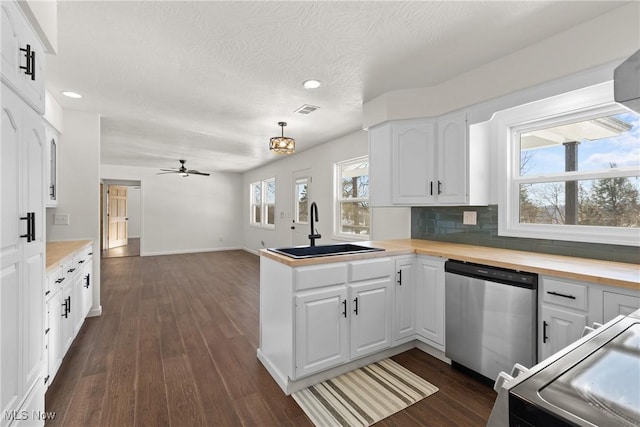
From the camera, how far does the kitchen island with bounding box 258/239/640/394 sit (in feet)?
5.58

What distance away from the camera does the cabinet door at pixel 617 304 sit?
58.9 inches

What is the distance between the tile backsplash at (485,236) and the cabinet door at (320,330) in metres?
1.53

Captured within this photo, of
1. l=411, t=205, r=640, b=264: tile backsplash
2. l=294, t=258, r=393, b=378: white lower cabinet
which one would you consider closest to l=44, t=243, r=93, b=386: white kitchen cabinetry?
l=294, t=258, r=393, b=378: white lower cabinet

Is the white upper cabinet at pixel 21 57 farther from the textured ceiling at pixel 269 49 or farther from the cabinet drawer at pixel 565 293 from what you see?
the cabinet drawer at pixel 565 293

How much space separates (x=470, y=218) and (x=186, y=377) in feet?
9.39

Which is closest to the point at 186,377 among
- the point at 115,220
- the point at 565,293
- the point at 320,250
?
the point at 320,250

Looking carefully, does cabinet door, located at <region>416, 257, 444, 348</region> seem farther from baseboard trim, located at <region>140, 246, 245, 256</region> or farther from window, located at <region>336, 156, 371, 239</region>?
baseboard trim, located at <region>140, 246, 245, 256</region>

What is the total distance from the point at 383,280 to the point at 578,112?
196 centimetres

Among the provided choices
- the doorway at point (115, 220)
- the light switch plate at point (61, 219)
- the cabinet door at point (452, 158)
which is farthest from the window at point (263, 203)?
the cabinet door at point (452, 158)

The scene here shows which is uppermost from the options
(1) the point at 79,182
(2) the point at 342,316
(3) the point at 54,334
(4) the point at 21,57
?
(4) the point at 21,57

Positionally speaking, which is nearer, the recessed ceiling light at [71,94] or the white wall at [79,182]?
the recessed ceiling light at [71,94]

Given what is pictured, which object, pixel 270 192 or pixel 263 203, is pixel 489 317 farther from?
pixel 263 203

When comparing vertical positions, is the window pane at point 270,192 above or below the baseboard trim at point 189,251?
above

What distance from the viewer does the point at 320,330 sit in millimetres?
2119
